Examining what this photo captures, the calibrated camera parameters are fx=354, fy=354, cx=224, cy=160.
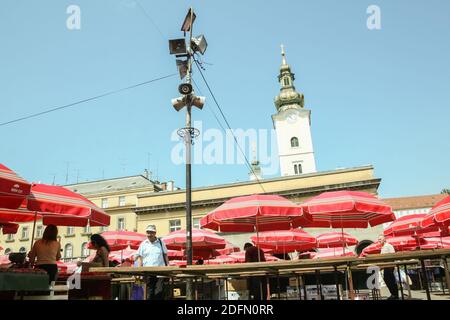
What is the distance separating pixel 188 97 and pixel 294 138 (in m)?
52.3

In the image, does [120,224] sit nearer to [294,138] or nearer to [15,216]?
[294,138]

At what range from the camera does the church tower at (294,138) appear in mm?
58156

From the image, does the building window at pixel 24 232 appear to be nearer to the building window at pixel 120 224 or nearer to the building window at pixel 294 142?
the building window at pixel 120 224

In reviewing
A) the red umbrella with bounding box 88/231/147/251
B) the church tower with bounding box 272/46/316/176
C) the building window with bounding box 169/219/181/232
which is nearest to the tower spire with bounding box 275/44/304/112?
the church tower with bounding box 272/46/316/176

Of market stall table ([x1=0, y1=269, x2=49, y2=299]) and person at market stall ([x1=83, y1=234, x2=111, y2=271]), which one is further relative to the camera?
person at market stall ([x1=83, y1=234, x2=111, y2=271])

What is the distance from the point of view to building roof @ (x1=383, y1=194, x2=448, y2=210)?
6919cm

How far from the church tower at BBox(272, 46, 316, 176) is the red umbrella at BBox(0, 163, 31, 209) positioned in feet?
175

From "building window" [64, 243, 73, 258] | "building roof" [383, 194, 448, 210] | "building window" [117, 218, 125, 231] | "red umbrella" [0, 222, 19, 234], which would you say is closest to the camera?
"red umbrella" [0, 222, 19, 234]

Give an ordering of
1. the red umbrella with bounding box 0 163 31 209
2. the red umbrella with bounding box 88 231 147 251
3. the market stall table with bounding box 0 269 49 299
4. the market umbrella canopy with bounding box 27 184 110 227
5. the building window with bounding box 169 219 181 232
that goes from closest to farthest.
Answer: the market stall table with bounding box 0 269 49 299 → the red umbrella with bounding box 0 163 31 209 → the market umbrella canopy with bounding box 27 184 110 227 → the red umbrella with bounding box 88 231 147 251 → the building window with bounding box 169 219 181 232

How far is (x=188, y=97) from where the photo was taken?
9000mm

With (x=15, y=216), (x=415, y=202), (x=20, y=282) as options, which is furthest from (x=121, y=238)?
(x=415, y=202)

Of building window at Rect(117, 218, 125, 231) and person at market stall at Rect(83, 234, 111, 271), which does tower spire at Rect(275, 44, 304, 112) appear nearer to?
building window at Rect(117, 218, 125, 231)

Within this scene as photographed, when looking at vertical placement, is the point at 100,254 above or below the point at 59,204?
below
